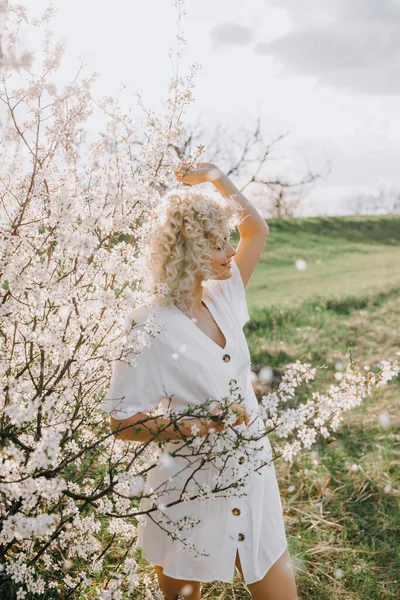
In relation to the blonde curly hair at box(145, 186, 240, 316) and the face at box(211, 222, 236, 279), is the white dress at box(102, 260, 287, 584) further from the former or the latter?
the face at box(211, 222, 236, 279)

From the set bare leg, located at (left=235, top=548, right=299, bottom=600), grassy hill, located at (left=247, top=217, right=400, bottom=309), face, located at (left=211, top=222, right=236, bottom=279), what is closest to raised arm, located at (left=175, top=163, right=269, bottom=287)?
face, located at (left=211, top=222, right=236, bottom=279)

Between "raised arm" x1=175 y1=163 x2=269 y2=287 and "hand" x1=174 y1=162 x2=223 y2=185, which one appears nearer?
"hand" x1=174 y1=162 x2=223 y2=185

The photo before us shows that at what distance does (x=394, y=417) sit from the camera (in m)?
6.71

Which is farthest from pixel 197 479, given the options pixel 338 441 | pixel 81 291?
pixel 338 441

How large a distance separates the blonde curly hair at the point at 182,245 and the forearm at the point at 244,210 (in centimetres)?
36

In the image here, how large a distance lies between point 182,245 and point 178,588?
166cm

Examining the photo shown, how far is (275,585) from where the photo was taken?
274 centimetres

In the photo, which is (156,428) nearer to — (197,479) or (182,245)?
(197,479)

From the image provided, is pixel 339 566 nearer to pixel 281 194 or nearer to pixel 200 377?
pixel 200 377

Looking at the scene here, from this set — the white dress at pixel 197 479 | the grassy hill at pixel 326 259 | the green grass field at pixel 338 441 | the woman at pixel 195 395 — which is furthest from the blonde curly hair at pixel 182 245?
the grassy hill at pixel 326 259

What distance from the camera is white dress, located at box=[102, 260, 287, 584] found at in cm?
257

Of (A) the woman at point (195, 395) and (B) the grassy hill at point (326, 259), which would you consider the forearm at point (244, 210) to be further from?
(B) the grassy hill at point (326, 259)

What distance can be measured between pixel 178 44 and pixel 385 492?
4.06 metres

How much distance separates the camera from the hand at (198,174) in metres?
2.88
